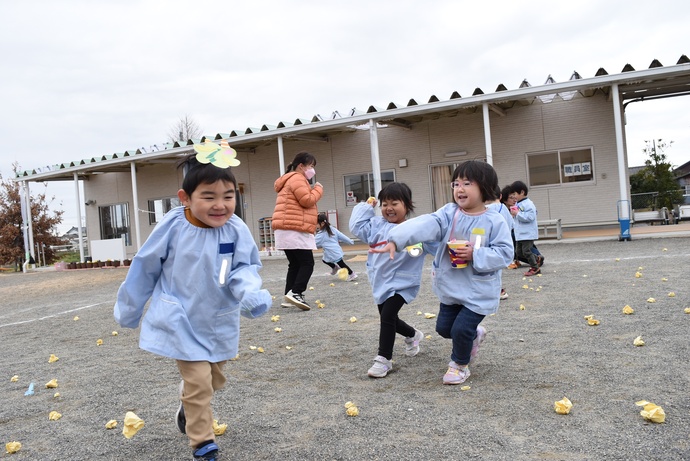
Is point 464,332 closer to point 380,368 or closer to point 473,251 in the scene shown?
point 473,251

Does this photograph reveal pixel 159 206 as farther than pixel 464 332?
Yes

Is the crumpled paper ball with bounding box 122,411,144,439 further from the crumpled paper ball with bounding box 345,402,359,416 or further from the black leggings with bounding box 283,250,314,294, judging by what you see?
the black leggings with bounding box 283,250,314,294

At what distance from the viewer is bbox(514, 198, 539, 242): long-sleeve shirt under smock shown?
862 centimetres

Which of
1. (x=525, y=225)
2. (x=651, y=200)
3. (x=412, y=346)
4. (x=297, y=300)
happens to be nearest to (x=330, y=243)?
(x=297, y=300)

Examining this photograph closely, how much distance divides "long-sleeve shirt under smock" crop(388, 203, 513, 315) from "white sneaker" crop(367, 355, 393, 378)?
611 mm

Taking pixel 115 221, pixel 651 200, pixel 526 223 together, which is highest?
pixel 115 221

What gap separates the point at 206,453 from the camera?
2.57m

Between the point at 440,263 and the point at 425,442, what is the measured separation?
1367 mm

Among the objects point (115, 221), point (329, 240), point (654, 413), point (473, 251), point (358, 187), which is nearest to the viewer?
point (654, 413)

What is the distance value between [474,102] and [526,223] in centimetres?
650

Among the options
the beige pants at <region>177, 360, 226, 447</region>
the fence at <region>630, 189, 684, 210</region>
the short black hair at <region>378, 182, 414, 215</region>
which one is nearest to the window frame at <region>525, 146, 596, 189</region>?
the fence at <region>630, 189, 684, 210</region>

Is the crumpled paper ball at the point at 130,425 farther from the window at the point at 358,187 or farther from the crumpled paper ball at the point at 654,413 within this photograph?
the window at the point at 358,187

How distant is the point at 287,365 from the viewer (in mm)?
4402

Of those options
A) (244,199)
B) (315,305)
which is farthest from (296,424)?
(244,199)
